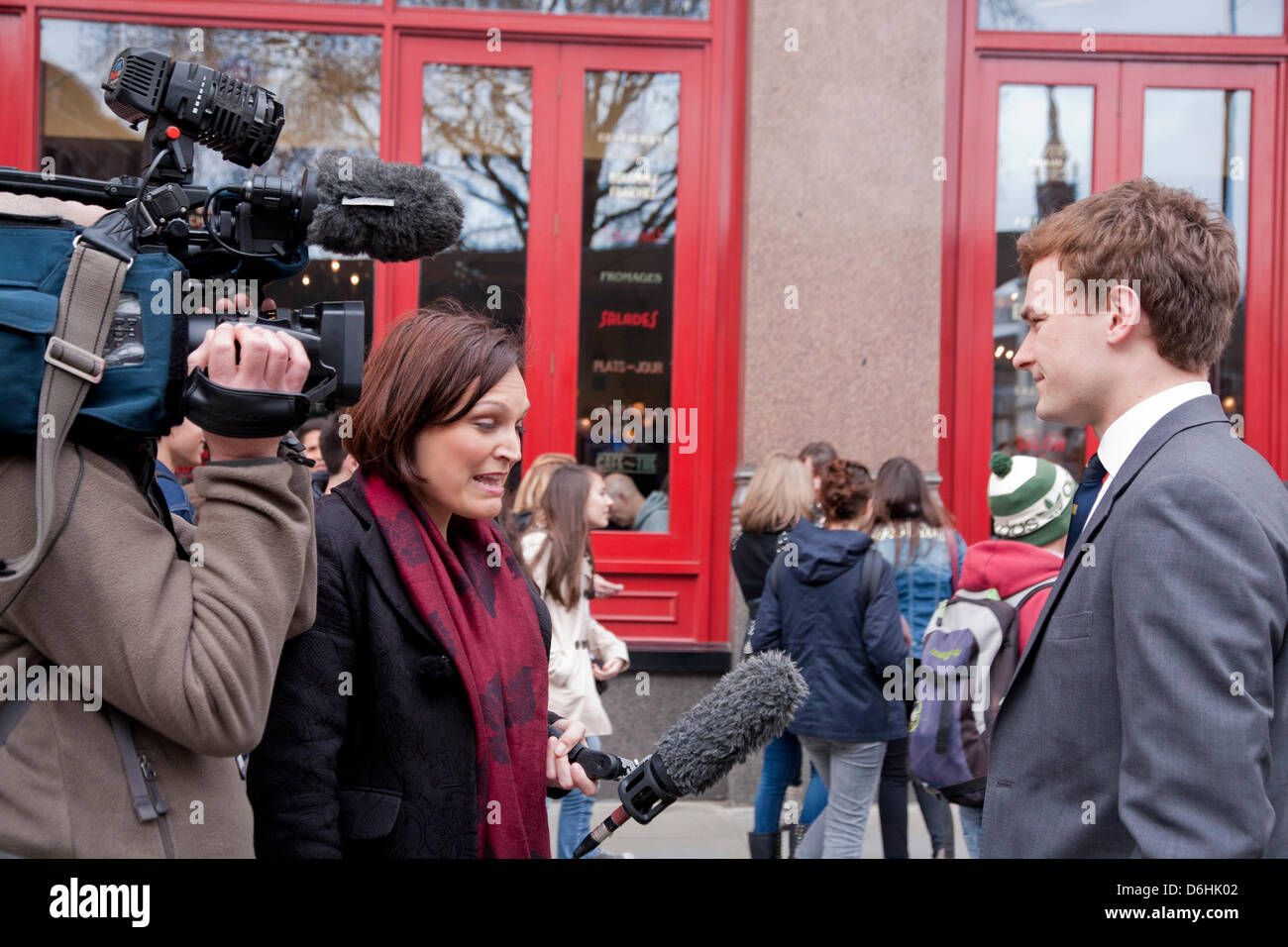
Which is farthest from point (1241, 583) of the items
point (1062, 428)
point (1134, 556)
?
point (1062, 428)

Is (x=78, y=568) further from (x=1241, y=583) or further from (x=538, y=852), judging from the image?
(x=1241, y=583)

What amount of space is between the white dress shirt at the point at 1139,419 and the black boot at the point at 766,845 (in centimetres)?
396

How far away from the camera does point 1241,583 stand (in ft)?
5.35

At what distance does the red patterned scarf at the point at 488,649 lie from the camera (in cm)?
213

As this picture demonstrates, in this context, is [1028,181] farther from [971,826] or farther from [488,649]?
[488,649]

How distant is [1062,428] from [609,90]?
397 centimetres

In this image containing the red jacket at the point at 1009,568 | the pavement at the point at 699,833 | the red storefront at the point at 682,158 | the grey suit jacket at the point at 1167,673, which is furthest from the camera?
the red storefront at the point at 682,158

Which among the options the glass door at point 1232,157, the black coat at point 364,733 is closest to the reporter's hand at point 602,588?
the black coat at point 364,733

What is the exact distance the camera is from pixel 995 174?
737 cm

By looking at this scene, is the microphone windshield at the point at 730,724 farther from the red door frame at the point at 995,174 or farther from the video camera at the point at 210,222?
the red door frame at the point at 995,174

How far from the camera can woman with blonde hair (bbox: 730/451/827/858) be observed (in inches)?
217

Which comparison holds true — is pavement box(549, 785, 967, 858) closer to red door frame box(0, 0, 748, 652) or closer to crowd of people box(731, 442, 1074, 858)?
crowd of people box(731, 442, 1074, 858)

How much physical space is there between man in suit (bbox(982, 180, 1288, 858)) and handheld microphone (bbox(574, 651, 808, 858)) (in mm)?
433

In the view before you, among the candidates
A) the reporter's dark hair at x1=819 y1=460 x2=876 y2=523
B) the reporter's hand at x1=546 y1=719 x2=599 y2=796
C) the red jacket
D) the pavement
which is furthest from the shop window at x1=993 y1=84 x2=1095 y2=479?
the reporter's hand at x1=546 y1=719 x2=599 y2=796
